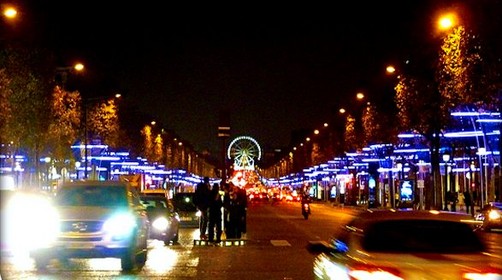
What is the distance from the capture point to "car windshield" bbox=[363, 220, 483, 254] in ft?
38.5

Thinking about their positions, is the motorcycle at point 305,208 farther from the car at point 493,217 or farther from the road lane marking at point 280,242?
the road lane marking at point 280,242

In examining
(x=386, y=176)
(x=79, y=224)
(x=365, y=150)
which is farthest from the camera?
(x=386, y=176)

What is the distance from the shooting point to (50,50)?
61.9m

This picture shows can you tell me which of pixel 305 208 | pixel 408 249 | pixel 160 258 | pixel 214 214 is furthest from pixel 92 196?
pixel 305 208

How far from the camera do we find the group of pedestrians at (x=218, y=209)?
32.9m

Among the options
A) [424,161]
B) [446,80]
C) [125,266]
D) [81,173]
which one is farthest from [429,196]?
[125,266]

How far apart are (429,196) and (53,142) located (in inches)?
1032

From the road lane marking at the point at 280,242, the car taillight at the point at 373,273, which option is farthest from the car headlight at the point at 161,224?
the car taillight at the point at 373,273

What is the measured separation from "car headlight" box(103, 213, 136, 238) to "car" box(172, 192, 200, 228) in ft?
78.1

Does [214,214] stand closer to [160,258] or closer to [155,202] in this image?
[155,202]

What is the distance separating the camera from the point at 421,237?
39.4ft

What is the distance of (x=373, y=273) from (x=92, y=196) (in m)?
13.6

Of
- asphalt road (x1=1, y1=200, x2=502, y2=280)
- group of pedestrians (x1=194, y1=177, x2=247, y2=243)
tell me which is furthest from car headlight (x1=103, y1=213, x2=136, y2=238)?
group of pedestrians (x1=194, y1=177, x2=247, y2=243)

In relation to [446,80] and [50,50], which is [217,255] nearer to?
[446,80]
